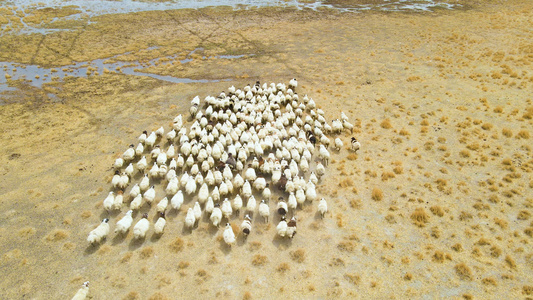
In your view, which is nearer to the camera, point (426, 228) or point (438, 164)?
point (426, 228)

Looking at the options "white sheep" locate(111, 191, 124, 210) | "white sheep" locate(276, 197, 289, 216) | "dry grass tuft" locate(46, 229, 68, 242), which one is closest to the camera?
"dry grass tuft" locate(46, 229, 68, 242)

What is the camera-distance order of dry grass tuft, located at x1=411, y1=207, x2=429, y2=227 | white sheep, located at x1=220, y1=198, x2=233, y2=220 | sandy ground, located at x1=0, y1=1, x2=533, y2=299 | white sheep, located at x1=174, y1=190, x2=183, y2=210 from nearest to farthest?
1. sandy ground, located at x1=0, y1=1, x2=533, y2=299
2. dry grass tuft, located at x1=411, y1=207, x2=429, y2=227
3. white sheep, located at x1=220, y1=198, x2=233, y2=220
4. white sheep, located at x1=174, y1=190, x2=183, y2=210

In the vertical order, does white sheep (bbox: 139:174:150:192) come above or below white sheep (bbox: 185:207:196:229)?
above

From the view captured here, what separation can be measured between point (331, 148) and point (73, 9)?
6262 cm

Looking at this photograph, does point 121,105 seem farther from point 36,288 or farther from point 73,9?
point 73,9

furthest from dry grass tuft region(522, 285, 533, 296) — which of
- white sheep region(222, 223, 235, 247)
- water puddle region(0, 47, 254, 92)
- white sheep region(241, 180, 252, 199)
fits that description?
water puddle region(0, 47, 254, 92)

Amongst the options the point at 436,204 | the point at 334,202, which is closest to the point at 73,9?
the point at 334,202

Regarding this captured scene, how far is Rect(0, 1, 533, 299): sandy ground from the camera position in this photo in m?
11.5

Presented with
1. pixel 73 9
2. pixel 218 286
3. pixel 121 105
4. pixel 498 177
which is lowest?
pixel 218 286

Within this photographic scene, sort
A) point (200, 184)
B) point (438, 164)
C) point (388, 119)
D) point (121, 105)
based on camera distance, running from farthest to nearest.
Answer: point (121, 105), point (388, 119), point (438, 164), point (200, 184)

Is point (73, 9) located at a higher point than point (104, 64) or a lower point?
higher

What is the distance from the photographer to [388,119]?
22.2m

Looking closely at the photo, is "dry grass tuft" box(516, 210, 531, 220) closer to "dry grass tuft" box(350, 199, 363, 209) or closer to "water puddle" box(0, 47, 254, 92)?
"dry grass tuft" box(350, 199, 363, 209)

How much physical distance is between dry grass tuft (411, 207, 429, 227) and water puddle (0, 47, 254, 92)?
75.2 ft
